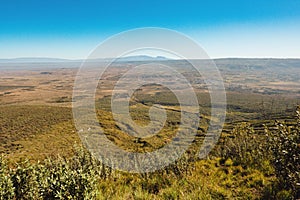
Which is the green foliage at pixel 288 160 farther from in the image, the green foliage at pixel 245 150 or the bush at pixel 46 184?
the bush at pixel 46 184

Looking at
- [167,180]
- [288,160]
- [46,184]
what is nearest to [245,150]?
[167,180]

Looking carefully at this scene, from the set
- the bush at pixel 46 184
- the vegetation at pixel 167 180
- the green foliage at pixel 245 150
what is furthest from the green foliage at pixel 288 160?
the bush at pixel 46 184

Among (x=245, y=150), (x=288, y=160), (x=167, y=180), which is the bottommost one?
(x=245, y=150)

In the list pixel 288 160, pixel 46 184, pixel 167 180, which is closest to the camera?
pixel 46 184

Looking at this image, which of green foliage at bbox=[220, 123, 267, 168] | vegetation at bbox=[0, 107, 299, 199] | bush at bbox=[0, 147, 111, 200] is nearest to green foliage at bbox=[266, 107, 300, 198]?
vegetation at bbox=[0, 107, 299, 199]

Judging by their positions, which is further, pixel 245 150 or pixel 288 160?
pixel 245 150

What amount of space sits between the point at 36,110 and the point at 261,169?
397 ft

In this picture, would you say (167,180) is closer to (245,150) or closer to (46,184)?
(46,184)

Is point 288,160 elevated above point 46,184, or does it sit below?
above

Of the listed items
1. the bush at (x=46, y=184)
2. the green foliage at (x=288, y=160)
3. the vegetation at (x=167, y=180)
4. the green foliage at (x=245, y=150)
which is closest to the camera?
the bush at (x=46, y=184)

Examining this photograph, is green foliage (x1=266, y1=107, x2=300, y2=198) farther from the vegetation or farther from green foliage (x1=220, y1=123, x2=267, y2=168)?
green foliage (x1=220, y1=123, x2=267, y2=168)

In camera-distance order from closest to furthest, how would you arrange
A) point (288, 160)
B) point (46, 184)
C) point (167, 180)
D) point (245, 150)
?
point (46, 184), point (288, 160), point (167, 180), point (245, 150)

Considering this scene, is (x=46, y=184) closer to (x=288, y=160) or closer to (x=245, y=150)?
(x=288, y=160)

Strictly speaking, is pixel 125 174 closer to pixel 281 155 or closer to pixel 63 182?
pixel 63 182
